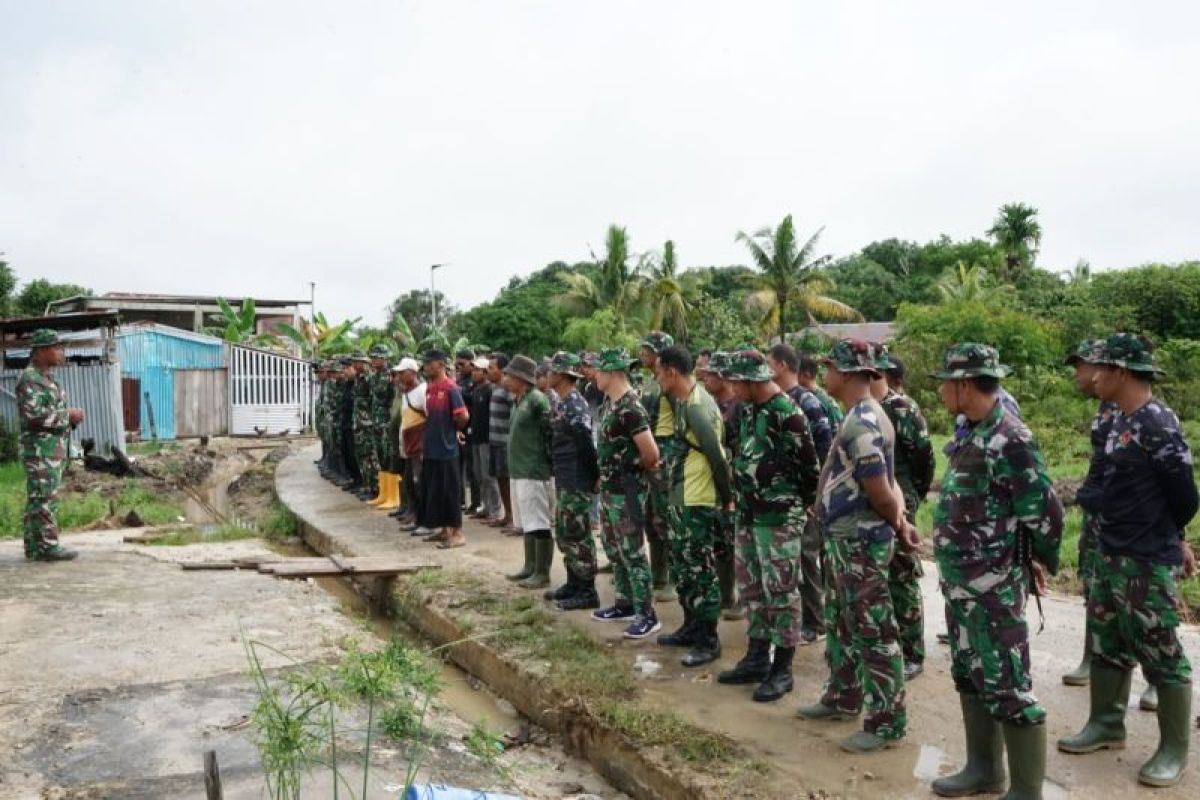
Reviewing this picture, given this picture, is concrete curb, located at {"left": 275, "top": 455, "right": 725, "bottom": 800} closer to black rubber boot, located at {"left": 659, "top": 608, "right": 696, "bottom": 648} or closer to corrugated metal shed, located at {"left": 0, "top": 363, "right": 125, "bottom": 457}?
black rubber boot, located at {"left": 659, "top": 608, "right": 696, "bottom": 648}

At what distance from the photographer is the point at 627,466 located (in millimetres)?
6000

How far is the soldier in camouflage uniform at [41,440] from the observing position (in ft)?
28.4

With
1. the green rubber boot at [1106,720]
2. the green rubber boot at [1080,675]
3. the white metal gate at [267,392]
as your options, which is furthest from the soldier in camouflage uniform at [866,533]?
the white metal gate at [267,392]

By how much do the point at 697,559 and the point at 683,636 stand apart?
2.03 feet

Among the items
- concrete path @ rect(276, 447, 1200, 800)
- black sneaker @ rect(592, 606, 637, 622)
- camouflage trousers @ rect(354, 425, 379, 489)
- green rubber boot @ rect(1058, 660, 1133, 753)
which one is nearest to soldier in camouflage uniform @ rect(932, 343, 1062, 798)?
concrete path @ rect(276, 447, 1200, 800)

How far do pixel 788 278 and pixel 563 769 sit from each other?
103 feet

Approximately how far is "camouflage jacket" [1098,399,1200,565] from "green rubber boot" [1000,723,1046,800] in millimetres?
930

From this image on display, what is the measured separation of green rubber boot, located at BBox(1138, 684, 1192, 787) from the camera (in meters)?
3.85

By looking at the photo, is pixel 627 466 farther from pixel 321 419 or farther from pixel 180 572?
pixel 321 419

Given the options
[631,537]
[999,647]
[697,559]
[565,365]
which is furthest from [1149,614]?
[565,365]

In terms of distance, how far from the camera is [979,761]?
12.4 feet

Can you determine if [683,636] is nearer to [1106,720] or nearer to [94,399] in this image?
[1106,720]

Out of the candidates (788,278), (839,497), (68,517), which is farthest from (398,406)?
(788,278)

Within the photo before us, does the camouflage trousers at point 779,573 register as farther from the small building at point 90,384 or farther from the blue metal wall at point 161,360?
the blue metal wall at point 161,360
